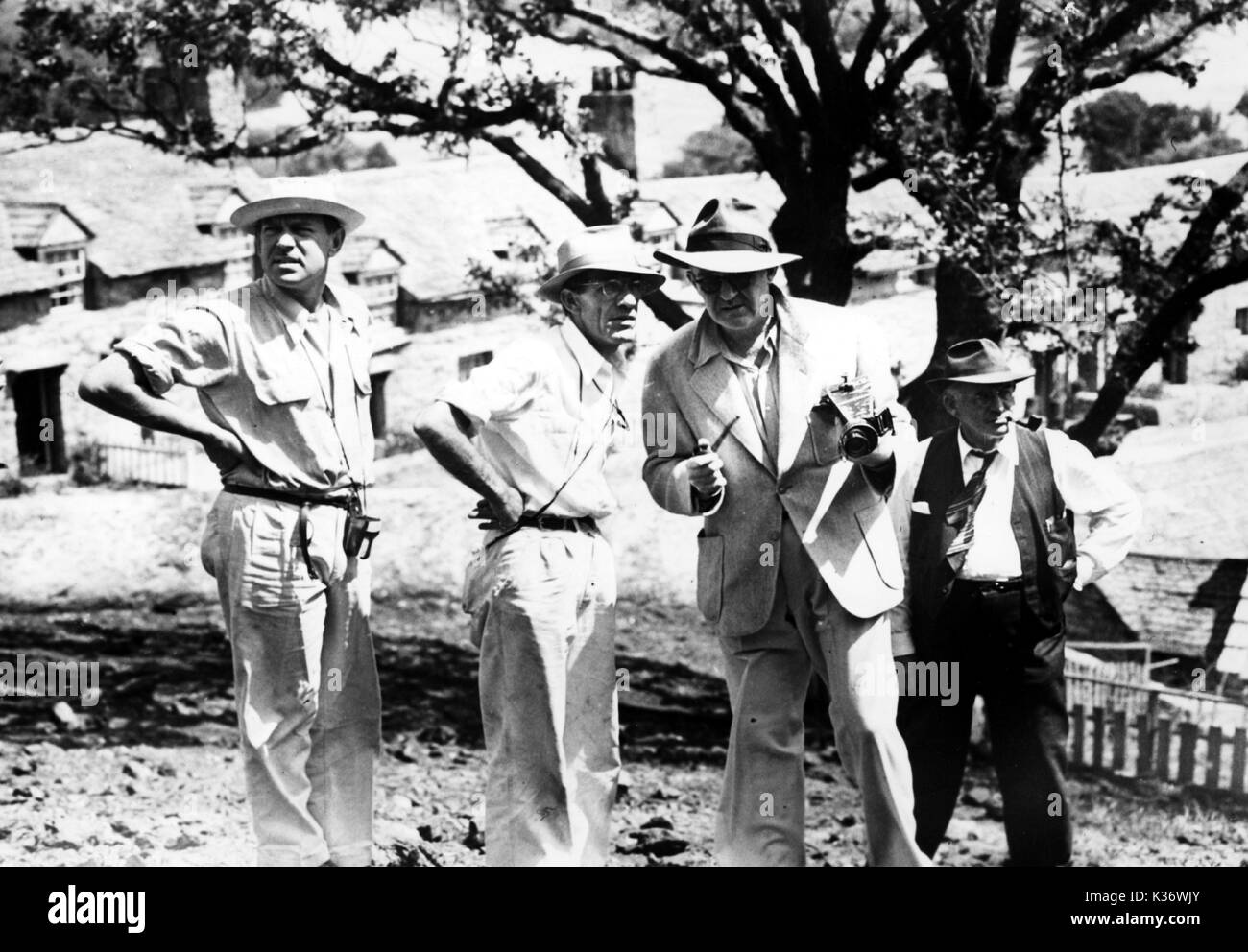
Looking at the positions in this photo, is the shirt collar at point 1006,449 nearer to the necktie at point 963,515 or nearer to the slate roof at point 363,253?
the necktie at point 963,515

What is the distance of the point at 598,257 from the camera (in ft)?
17.5

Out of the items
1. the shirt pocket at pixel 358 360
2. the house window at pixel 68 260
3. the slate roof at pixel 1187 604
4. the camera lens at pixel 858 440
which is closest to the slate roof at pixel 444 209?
the house window at pixel 68 260

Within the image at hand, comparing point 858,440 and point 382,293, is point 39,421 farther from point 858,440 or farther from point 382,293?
point 858,440

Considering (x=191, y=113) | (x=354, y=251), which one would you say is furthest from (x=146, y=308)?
(x=191, y=113)

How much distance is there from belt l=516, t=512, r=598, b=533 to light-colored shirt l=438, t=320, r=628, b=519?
0.08 feet

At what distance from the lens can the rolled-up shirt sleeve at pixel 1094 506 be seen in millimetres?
5918

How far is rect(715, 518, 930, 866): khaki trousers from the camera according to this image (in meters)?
5.25

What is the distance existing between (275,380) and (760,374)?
1.46 metres

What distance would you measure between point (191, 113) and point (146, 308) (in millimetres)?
3292

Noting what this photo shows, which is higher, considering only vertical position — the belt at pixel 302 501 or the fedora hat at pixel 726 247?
the fedora hat at pixel 726 247

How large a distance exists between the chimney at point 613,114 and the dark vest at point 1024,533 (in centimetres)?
537

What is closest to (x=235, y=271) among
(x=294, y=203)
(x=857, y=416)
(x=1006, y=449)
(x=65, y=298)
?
(x=65, y=298)

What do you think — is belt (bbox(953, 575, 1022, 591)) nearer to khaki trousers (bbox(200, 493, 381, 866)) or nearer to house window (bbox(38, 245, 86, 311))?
khaki trousers (bbox(200, 493, 381, 866))
